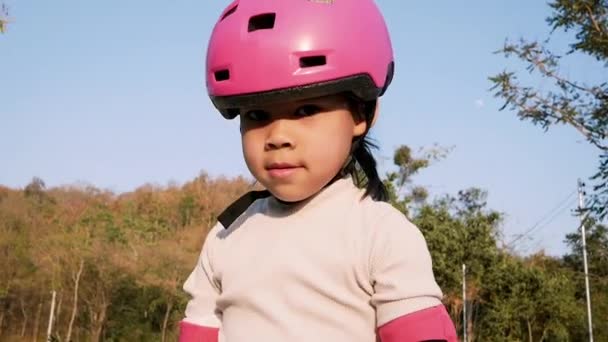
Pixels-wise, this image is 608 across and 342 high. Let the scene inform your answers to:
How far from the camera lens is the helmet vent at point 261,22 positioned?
1.58m

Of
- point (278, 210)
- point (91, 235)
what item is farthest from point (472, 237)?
point (278, 210)

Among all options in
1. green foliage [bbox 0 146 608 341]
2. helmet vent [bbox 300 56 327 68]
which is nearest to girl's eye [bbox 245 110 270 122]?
helmet vent [bbox 300 56 327 68]

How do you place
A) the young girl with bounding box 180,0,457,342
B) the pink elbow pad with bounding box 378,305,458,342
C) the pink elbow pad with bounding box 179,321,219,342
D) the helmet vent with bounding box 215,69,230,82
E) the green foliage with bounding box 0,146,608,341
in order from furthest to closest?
1. the green foliage with bounding box 0,146,608,341
2. the pink elbow pad with bounding box 179,321,219,342
3. the helmet vent with bounding box 215,69,230,82
4. the young girl with bounding box 180,0,457,342
5. the pink elbow pad with bounding box 378,305,458,342

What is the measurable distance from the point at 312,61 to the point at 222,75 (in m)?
0.23

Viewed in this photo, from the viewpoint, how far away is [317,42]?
1521 mm

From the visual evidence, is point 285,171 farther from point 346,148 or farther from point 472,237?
point 472,237

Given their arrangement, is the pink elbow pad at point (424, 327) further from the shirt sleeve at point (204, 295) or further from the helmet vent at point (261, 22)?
the helmet vent at point (261, 22)

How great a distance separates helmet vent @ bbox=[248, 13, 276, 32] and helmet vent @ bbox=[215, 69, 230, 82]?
0.35 ft

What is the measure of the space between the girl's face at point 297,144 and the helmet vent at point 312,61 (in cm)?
9

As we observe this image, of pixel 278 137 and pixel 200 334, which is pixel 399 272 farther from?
pixel 200 334

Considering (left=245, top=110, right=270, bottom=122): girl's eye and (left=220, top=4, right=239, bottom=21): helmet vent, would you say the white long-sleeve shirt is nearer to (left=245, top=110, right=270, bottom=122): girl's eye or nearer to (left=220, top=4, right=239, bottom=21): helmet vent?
(left=245, top=110, right=270, bottom=122): girl's eye

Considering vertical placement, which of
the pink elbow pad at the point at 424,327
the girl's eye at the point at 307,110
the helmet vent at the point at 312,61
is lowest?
the pink elbow pad at the point at 424,327

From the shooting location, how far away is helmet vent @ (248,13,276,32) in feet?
5.19

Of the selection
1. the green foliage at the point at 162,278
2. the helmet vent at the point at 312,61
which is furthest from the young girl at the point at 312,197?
the green foliage at the point at 162,278
